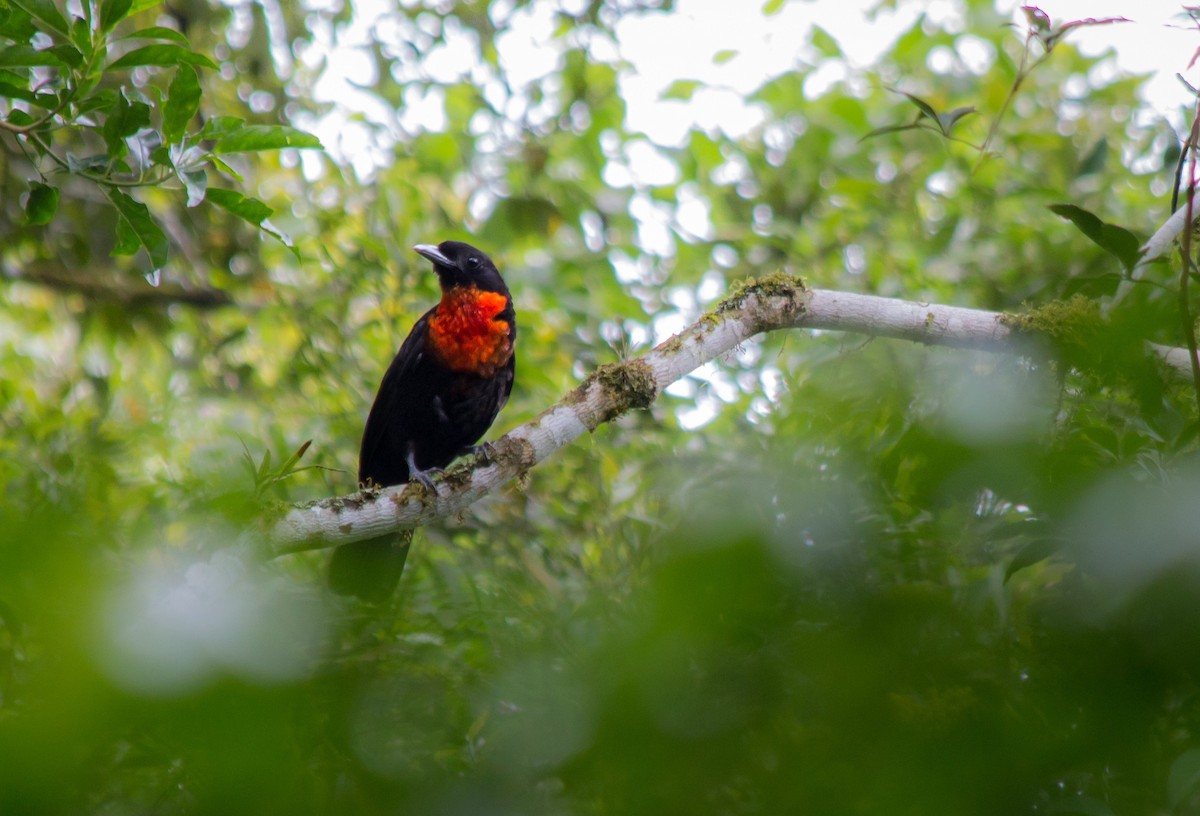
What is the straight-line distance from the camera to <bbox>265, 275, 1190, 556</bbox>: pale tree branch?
277cm

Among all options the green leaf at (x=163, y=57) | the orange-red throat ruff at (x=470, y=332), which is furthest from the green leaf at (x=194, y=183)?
the orange-red throat ruff at (x=470, y=332)

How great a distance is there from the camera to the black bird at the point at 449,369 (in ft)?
12.8

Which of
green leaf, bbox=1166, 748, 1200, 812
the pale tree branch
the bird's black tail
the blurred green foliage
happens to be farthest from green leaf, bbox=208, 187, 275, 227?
green leaf, bbox=1166, 748, 1200, 812

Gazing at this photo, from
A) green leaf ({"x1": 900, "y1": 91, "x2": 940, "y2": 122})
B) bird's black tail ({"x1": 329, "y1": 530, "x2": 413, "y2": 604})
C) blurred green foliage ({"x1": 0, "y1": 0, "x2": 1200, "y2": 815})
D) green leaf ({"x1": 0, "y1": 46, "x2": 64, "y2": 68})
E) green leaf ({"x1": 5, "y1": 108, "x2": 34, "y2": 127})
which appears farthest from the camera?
bird's black tail ({"x1": 329, "y1": 530, "x2": 413, "y2": 604})

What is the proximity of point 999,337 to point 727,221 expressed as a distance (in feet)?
8.61

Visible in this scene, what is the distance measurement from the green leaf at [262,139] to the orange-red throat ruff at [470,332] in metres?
1.57

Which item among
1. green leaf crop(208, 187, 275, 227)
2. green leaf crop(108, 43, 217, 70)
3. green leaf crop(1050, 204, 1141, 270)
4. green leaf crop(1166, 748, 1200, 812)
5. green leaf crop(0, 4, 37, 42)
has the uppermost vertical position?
green leaf crop(0, 4, 37, 42)

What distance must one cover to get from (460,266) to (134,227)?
185 centimetres

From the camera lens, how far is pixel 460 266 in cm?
402

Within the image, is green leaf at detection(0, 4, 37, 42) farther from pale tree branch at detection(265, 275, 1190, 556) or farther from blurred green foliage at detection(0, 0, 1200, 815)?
pale tree branch at detection(265, 275, 1190, 556)

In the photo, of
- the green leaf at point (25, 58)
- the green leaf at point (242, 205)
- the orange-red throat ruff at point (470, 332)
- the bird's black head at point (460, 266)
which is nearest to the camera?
the green leaf at point (25, 58)

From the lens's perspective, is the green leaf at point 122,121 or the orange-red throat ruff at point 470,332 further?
the orange-red throat ruff at point 470,332

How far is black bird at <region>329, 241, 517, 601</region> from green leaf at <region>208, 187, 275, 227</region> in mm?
1589

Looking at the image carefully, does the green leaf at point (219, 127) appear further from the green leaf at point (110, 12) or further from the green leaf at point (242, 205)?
the green leaf at point (110, 12)
